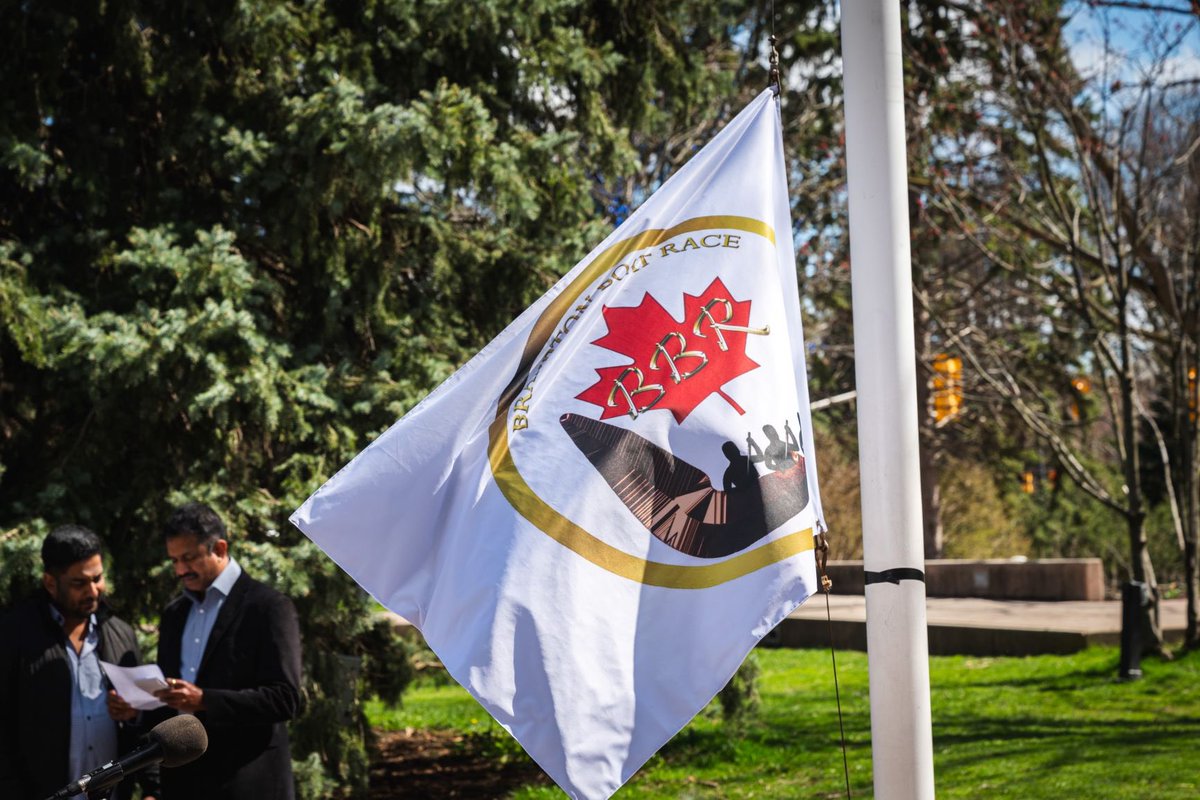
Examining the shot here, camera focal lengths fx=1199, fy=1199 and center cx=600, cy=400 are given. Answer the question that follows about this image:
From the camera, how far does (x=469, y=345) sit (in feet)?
28.3

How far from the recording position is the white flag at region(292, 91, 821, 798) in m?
3.13

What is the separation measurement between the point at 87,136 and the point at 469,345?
290 centimetres

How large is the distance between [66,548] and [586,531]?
81.7 inches

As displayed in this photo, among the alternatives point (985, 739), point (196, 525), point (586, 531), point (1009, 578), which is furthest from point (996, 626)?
point (586, 531)

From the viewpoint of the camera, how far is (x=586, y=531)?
332 cm

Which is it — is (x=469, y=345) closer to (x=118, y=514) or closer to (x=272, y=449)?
(x=272, y=449)

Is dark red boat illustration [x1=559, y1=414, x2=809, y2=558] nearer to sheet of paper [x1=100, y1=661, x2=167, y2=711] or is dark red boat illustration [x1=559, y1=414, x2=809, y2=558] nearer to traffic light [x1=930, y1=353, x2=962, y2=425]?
sheet of paper [x1=100, y1=661, x2=167, y2=711]

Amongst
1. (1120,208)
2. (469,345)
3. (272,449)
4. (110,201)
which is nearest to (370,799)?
(272,449)

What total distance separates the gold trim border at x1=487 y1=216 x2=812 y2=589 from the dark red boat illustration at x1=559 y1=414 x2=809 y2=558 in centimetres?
6

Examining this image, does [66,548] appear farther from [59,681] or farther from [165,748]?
[165,748]

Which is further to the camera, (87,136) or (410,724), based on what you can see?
(410,724)

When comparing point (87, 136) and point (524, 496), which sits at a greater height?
point (87, 136)

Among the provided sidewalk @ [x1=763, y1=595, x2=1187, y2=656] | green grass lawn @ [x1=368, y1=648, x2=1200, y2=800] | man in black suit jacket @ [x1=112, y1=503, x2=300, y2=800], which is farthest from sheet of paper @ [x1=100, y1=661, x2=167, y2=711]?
sidewalk @ [x1=763, y1=595, x2=1187, y2=656]

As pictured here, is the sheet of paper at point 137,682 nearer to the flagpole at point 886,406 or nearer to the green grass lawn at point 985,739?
the flagpole at point 886,406
